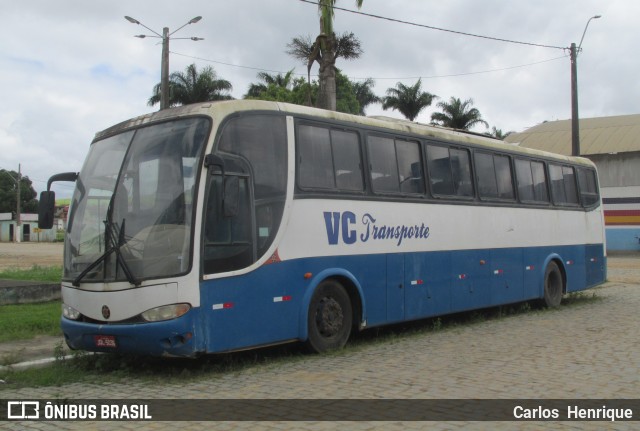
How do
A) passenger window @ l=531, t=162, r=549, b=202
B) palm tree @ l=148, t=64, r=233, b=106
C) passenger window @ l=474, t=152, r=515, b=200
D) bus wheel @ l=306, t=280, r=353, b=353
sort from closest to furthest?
bus wheel @ l=306, t=280, r=353, b=353 → passenger window @ l=474, t=152, r=515, b=200 → passenger window @ l=531, t=162, r=549, b=202 → palm tree @ l=148, t=64, r=233, b=106

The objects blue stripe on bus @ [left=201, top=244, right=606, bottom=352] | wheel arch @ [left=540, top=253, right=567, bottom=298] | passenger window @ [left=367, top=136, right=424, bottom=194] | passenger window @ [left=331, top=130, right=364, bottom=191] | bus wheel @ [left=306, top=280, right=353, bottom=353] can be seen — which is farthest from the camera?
wheel arch @ [left=540, top=253, right=567, bottom=298]

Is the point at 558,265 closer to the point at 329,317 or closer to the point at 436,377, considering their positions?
the point at 329,317

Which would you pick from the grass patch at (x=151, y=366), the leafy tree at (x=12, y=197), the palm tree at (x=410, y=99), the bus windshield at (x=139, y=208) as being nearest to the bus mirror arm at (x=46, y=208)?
the bus windshield at (x=139, y=208)

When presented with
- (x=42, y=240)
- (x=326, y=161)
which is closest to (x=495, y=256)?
(x=326, y=161)

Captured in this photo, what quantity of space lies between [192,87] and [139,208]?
4165 centimetres

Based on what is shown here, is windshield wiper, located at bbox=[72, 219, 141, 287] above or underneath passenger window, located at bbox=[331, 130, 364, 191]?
underneath

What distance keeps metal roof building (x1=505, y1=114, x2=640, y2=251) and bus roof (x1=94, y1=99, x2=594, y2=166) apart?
24.0 metres

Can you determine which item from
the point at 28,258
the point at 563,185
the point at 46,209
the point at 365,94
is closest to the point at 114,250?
the point at 46,209

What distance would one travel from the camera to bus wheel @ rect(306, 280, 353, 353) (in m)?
9.32

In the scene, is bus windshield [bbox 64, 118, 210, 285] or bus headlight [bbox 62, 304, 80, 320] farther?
bus headlight [bbox 62, 304, 80, 320]

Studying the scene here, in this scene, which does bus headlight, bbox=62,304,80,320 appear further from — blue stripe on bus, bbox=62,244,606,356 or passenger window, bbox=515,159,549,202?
passenger window, bbox=515,159,549,202

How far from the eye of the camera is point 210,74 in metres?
48.7

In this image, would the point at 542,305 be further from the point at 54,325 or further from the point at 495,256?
the point at 54,325

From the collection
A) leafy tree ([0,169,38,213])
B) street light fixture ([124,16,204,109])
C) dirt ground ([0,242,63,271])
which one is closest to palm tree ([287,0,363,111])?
street light fixture ([124,16,204,109])
